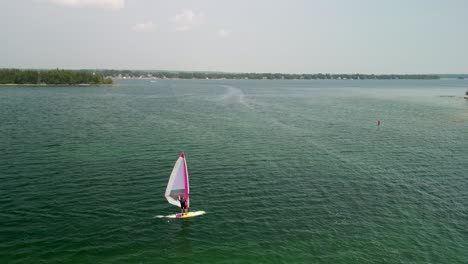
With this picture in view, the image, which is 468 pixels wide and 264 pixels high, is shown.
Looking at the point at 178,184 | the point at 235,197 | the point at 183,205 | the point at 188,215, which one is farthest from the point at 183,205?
the point at 235,197

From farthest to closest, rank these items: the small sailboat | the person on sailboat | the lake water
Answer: the small sailboat
the person on sailboat
the lake water

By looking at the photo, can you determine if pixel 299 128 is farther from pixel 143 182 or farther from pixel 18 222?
pixel 18 222

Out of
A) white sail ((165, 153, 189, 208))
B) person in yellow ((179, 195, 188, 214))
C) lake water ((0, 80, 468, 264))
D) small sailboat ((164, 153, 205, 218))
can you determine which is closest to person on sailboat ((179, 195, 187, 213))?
person in yellow ((179, 195, 188, 214))

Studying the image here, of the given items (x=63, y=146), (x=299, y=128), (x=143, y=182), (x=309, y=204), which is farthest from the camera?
(x=299, y=128)

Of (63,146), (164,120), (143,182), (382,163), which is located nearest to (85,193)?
(143,182)

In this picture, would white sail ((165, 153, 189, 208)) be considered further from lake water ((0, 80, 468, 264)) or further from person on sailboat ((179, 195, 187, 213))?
lake water ((0, 80, 468, 264))
